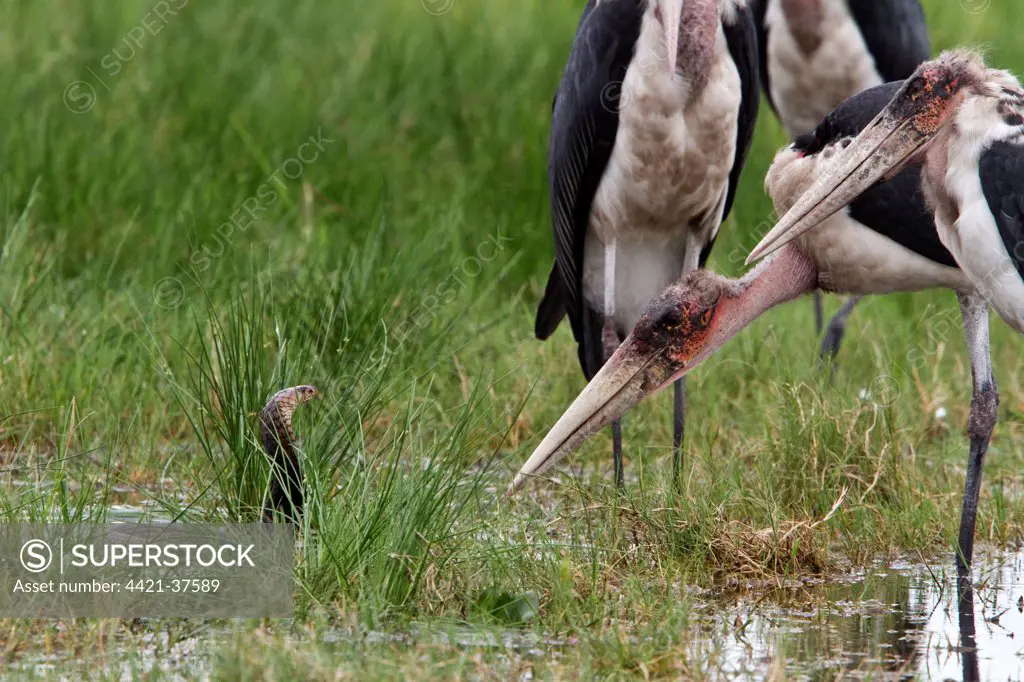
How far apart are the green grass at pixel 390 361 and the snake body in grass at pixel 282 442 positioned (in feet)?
0.14

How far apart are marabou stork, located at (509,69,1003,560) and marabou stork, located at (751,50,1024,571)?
0.01m

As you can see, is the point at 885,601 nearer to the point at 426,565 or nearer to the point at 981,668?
the point at 981,668

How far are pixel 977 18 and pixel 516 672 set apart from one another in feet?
27.0

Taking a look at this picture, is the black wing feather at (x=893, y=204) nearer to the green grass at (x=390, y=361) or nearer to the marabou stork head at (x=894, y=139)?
the marabou stork head at (x=894, y=139)

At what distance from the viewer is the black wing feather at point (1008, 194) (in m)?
3.90

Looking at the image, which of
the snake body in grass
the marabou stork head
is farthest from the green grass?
the marabou stork head

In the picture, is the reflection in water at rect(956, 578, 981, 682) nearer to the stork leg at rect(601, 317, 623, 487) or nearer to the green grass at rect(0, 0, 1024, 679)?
the green grass at rect(0, 0, 1024, 679)

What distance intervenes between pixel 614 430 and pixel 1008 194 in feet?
4.80

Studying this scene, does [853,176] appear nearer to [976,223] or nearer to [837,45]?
[976,223]

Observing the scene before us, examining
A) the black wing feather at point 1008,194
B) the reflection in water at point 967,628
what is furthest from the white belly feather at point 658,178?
the reflection in water at point 967,628

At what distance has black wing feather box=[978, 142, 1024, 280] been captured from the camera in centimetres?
390

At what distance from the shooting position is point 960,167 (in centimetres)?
404

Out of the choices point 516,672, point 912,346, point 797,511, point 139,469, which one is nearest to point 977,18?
point 912,346

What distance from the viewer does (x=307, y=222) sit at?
6805 mm
